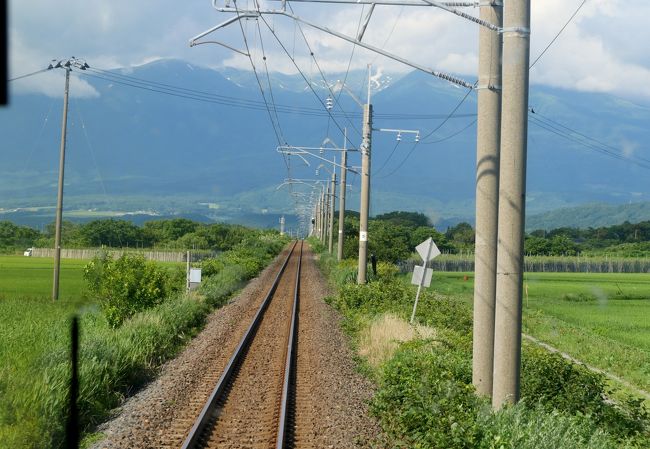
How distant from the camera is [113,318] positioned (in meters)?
20.6

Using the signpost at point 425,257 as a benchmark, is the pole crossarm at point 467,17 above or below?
above

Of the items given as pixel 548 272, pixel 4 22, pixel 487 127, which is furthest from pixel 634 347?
pixel 548 272

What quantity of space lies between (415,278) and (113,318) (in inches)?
296

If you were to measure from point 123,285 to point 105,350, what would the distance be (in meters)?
8.45

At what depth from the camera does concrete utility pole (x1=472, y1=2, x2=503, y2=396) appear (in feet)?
33.7

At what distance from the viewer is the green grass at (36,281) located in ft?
106

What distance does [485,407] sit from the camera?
9.37 meters

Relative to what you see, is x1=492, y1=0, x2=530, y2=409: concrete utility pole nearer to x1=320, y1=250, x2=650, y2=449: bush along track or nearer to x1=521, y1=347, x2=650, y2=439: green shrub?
x1=320, y1=250, x2=650, y2=449: bush along track

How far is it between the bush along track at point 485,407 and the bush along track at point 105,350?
3.87 m

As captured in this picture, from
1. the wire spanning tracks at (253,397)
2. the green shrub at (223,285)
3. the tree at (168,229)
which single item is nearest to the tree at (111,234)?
the tree at (168,229)

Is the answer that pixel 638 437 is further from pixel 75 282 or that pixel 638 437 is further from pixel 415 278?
pixel 75 282

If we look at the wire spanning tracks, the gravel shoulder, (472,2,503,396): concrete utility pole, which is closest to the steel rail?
the wire spanning tracks

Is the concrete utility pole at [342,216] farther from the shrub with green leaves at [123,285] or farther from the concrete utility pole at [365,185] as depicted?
the shrub with green leaves at [123,285]

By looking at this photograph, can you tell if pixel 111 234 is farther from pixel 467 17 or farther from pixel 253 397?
pixel 467 17
